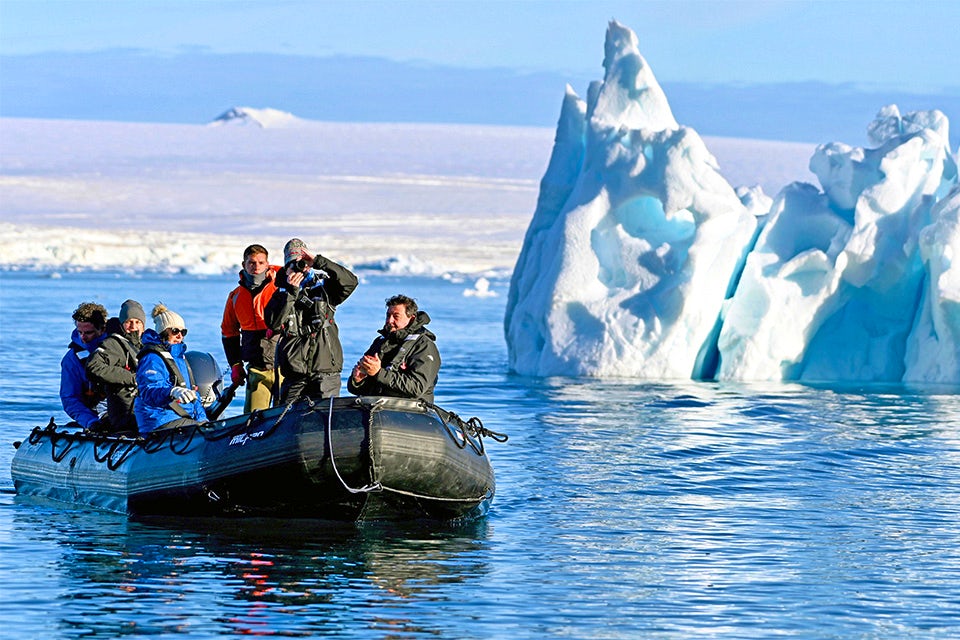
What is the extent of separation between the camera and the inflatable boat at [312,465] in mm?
10594

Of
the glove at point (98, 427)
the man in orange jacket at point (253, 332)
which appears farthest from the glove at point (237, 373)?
the glove at point (98, 427)

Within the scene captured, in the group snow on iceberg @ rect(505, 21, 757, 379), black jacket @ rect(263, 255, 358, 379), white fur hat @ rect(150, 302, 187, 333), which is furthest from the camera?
snow on iceberg @ rect(505, 21, 757, 379)

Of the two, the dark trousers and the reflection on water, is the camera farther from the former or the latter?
the reflection on water

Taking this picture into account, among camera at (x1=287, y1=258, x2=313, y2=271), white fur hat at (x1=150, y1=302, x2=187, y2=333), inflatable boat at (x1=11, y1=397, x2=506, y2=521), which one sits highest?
camera at (x1=287, y1=258, x2=313, y2=271)

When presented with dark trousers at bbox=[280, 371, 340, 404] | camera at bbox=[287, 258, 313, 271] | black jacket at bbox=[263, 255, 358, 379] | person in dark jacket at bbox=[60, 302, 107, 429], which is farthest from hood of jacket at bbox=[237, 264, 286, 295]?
person in dark jacket at bbox=[60, 302, 107, 429]

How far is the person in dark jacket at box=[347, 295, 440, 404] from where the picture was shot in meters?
10.8

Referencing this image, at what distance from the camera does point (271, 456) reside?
35.0 feet

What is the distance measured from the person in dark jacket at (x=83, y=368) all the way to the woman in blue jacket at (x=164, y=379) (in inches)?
24.1

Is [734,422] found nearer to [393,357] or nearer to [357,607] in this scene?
[393,357]

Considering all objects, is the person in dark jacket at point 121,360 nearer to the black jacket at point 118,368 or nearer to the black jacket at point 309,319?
the black jacket at point 118,368

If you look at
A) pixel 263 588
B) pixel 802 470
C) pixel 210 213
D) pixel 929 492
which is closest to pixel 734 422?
pixel 802 470

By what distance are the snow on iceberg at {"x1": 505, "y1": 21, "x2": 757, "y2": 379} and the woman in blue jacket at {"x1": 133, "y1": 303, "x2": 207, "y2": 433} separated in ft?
39.0

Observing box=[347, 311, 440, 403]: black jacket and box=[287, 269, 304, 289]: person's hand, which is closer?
box=[287, 269, 304, 289]: person's hand

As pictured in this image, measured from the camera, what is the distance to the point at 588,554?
34.7 ft
